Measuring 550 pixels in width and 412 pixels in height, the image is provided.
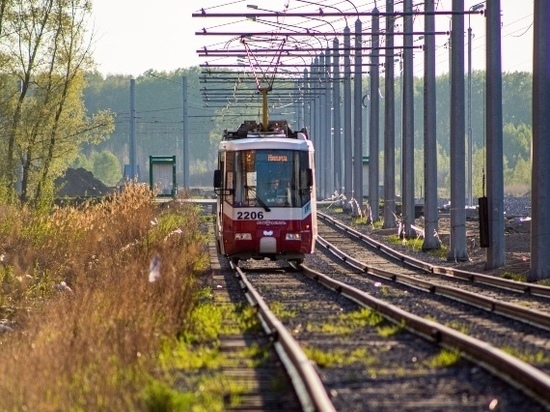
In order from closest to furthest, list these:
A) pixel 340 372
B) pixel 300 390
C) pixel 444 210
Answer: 1. pixel 300 390
2. pixel 340 372
3. pixel 444 210

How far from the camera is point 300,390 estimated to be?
1046cm

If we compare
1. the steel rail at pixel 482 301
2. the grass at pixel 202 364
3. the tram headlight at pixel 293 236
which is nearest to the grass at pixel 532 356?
the grass at pixel 202 364

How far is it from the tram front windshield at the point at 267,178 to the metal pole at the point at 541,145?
5.21 metres

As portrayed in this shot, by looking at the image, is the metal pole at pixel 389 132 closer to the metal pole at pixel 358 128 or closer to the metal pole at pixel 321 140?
the metal pole at pixel 358 128

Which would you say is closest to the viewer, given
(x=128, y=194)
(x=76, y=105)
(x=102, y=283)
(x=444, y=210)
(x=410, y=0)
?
(x=102, y=283)

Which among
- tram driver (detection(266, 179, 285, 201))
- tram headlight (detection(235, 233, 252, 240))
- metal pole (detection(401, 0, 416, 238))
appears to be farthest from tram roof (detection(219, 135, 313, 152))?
metal pole (detection(401, 0, 416, 238))

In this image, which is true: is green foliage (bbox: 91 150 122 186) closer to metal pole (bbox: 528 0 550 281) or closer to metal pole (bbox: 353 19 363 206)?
metal pole (bbox: 353 19 363 206)

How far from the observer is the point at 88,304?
650 inches

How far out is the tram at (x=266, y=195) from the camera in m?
28.9

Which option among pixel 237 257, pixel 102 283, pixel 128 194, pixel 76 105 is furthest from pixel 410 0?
pixel 102 283

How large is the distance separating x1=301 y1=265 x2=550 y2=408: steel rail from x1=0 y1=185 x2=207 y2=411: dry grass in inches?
96.9

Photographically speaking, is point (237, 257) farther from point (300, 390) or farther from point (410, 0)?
point (300, 390)

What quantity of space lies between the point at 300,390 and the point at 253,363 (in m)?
2.28

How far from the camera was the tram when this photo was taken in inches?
1137
